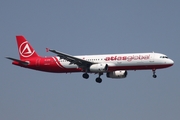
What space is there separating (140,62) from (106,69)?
6148 millimetres

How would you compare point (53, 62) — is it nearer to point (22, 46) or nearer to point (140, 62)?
point (22, 46)

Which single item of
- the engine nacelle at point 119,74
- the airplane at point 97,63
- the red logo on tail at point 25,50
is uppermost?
the red logo on tail at point 25,50

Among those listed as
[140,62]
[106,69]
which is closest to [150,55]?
[140,62]

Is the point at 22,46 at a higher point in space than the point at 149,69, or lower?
higher

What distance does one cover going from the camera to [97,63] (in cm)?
8856

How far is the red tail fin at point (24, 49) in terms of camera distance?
96.4 metres

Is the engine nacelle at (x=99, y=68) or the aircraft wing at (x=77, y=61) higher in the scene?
the aircraft wing at (x=77, y=61)

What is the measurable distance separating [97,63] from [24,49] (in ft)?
57.0

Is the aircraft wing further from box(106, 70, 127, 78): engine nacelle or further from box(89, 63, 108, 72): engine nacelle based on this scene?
box(106, 70, 127, 78): engine nacelle

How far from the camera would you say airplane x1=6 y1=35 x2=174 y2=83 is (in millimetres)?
85500

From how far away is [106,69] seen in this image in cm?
8675

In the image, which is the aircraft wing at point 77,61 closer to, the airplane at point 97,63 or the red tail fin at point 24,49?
the airplane at point 97,63

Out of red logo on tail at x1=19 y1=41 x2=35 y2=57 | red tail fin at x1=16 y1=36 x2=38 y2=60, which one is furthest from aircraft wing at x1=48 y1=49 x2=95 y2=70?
red logo on tail at x1=19 y1=41 x2=35 y2=57

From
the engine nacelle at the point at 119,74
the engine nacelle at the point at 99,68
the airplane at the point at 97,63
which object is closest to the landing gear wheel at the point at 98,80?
the airplane at the point at 97,63
